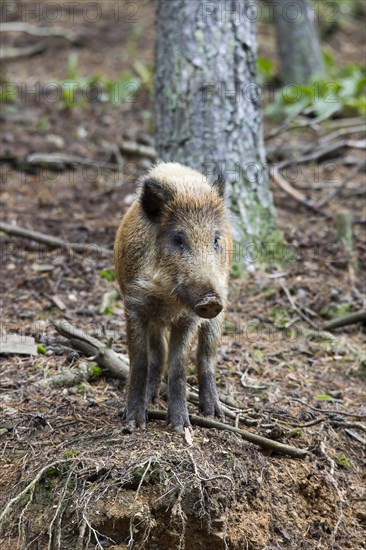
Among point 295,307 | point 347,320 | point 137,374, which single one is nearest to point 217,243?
point 137,374

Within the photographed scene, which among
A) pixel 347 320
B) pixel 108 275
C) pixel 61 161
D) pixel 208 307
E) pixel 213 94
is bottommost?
pixel 347 320

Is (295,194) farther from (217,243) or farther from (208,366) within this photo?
(217,243)

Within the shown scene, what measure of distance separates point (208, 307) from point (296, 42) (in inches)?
375

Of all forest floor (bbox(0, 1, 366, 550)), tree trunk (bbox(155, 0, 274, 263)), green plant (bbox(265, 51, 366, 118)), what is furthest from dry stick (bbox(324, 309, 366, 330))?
green plant (bbox(265, 51, 366, 118))

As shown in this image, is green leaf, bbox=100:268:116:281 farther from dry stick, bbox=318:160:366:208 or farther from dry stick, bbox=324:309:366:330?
dry stick, bbox=318:160:366:208

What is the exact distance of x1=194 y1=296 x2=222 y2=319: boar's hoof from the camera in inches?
163

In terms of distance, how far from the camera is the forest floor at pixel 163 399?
13.8 ft

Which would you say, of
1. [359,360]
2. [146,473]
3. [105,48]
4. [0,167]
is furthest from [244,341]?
[105,48]

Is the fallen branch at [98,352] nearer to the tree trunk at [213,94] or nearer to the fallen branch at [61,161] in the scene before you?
the tree trunk at [213,94]

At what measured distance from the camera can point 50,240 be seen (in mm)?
7672

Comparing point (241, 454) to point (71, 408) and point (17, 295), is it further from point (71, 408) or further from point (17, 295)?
point (17, 295)

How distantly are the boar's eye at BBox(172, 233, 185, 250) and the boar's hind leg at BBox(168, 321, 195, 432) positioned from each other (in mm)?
539

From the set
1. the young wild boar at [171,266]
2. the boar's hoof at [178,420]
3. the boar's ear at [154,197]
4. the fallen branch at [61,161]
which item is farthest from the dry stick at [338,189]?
the boar's hoof at [178,420]

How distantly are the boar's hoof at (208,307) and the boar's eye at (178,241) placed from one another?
0.53 meters
